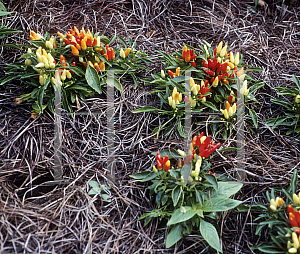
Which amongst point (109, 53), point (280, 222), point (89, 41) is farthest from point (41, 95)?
point (280, 222)

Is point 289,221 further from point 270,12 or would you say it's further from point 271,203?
point 270,12

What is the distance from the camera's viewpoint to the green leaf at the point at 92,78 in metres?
2.50

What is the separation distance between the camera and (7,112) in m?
2.45

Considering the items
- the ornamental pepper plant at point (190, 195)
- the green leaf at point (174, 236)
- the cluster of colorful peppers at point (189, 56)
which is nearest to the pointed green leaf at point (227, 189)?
the ornamental pepper plant at point (190, 195)

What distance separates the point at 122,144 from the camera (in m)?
2.47

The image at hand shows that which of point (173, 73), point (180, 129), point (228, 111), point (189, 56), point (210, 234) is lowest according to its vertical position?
point (210, 234)

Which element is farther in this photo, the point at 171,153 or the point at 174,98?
the point at 174,98

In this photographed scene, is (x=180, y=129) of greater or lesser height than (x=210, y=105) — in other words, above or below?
below

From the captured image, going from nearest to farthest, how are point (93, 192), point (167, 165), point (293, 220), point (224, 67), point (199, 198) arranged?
point (293, 220), point (199, 198), point (167, 165), point (93, 192), point (224, 67)

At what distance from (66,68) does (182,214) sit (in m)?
1.43

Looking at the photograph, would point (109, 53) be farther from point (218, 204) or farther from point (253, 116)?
point (218, 204)

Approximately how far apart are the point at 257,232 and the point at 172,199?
21.8 inches

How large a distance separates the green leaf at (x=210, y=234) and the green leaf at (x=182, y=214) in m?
0.09

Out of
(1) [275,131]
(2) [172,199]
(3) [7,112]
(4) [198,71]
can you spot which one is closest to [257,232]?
(2) [172,199]
